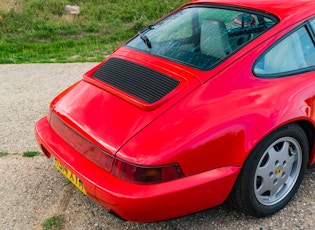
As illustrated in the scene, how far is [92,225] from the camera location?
2914 millimetres

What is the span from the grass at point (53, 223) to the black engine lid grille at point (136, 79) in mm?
1085

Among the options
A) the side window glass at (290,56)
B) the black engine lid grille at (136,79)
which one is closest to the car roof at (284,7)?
the side window glass at (290,56)

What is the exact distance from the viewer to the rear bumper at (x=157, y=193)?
233cm

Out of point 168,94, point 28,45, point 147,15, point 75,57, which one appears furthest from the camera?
point 147,15

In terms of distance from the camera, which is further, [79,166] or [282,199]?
[282,199]

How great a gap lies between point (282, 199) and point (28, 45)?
6.74m

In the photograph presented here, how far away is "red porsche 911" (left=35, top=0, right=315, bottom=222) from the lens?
2.39 metres

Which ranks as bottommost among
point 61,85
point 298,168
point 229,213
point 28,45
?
point 28,45

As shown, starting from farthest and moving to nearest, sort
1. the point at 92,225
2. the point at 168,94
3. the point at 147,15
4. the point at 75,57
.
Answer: the point at 147,15
the point at 75,57
the point at 92,225
the point at 168,94

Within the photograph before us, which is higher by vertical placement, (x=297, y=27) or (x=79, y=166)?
(x=297, y=27)

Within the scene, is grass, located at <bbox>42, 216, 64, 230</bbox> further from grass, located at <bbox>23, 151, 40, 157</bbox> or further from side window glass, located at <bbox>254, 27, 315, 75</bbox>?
side window glass, located at <bbox>254, 27, 315, 75</bbox>

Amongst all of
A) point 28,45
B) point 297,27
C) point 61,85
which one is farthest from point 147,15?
point 297,27

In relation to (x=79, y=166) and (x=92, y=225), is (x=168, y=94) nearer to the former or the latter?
(x=79, y=166)

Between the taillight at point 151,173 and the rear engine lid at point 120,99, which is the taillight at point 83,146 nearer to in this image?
the rear engine lid at point 120,99
